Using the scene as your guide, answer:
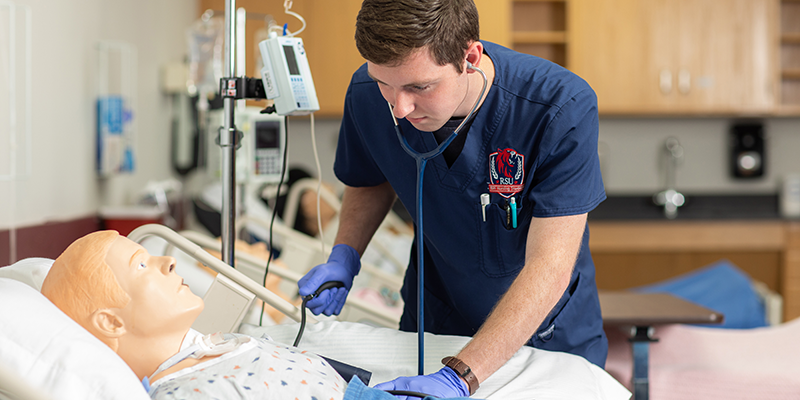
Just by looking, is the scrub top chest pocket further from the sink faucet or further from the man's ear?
the sink faucet

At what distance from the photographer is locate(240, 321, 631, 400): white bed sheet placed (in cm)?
102

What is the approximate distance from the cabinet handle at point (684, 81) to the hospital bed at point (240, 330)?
3027mm

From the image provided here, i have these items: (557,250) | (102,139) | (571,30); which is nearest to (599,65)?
(571,30)

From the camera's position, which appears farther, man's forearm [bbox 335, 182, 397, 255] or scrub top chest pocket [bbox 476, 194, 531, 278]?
man's forearm [bbox 335, 182, 397, 255]

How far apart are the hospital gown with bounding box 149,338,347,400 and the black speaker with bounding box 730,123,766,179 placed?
12.6 feet

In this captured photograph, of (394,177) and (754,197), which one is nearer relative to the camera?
(394,177)

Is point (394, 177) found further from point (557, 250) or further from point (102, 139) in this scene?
point (102, 139)

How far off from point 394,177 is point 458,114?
211 mm

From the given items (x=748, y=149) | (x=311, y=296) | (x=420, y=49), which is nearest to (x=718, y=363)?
(x=311, y=296)

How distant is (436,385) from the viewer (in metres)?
0.88

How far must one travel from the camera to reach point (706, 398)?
1.69 m

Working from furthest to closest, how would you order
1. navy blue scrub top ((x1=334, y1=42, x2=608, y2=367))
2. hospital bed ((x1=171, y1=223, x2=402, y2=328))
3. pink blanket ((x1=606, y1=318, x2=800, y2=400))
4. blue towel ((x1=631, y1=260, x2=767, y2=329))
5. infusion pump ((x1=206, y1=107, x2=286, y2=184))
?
blue towel ((x1=631, y1=260, x2=767, y2=329)) → infusion pump ((x1=206, y1=107, x2=286, y2=184)) → pink blanket ((x1=606, y1=318, x2=800, y2=400)) → hospital bed ((x1=171, y1=223, x2=402, y2=328)) → navy blue scrub top ((x1=334, y1=42, x2=608, y2=367))

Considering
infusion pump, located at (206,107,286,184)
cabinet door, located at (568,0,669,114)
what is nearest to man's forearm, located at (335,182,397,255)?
infusion pump, located at (206,107,286,184)

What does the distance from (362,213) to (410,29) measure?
0.58 meters
